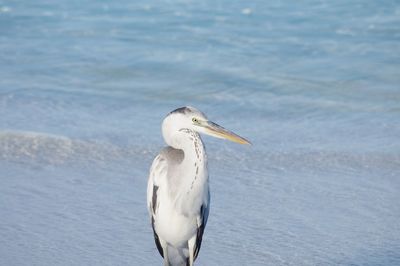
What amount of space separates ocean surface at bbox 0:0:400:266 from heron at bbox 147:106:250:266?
37 cm

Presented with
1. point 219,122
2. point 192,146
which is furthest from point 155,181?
point 219,122

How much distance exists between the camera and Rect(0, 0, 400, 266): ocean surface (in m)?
5.26

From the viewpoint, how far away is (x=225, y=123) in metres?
7.88

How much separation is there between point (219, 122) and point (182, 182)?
3.37m

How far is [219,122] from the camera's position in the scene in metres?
7.91

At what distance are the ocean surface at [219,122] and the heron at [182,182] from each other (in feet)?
1.22

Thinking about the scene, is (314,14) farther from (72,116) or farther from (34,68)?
(72,116)

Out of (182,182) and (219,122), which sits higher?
(182,182)

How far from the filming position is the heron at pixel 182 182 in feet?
14.9

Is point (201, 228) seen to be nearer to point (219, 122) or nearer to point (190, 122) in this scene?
point (190, 122)

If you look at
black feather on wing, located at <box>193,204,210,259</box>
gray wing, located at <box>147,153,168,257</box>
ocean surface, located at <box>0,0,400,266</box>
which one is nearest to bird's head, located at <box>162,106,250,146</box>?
gray wing, located at <box>147,153,168,257</box>

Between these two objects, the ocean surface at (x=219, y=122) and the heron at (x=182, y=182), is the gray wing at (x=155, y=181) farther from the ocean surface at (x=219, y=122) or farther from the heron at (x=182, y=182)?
the ocean surface at (x=219, y=122)

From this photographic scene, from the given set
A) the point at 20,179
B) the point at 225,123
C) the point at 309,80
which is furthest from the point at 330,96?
the point at 20,179

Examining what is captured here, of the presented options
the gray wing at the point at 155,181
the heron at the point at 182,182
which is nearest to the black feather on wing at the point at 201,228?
the heron at the point at 182,182
